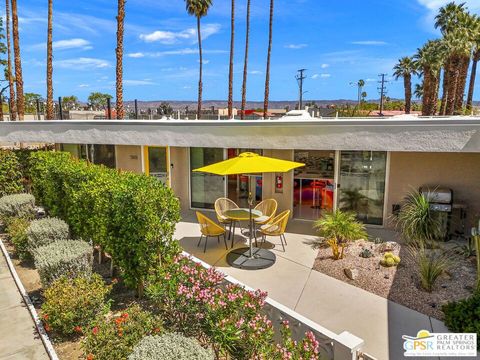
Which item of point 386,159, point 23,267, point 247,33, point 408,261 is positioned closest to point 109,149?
point 23,267

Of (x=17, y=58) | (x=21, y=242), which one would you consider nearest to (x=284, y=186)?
(x=21, y=242)

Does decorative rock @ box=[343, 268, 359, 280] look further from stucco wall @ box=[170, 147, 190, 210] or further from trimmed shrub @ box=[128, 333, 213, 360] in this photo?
stucco wall @ box=[170, 147, 190, 210]

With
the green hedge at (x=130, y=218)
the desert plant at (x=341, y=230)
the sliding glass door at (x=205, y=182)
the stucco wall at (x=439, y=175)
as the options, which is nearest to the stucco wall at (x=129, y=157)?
the sliding glass door at (x=205, y=182)

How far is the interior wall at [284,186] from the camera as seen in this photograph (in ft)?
45.4

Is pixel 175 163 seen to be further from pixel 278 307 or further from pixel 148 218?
pixel 278 307

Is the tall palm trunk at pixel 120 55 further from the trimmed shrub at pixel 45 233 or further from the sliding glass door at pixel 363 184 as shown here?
the sliding glass door at pixel 363 184

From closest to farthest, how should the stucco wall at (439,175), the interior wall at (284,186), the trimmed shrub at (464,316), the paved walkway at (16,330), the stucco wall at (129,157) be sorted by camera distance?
the paved walkway at (16,330), the trimmed shrub at (464,316), the stucco wall at (439,175), the interior wall at (284,186), the stucco wall at (129,157)

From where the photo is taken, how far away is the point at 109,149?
16.5 meters

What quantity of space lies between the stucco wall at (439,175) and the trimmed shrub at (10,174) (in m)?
15.4

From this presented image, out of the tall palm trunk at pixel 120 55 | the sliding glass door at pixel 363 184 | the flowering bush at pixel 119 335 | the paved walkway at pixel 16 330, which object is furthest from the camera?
the tall palm trunk at pixel 120 55

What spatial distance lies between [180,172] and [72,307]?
381 inches

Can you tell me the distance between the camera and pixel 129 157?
16.0 metres

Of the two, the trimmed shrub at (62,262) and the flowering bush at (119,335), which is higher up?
the trimmed shrub at (62,262)

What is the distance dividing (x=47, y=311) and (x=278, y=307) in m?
4.20
